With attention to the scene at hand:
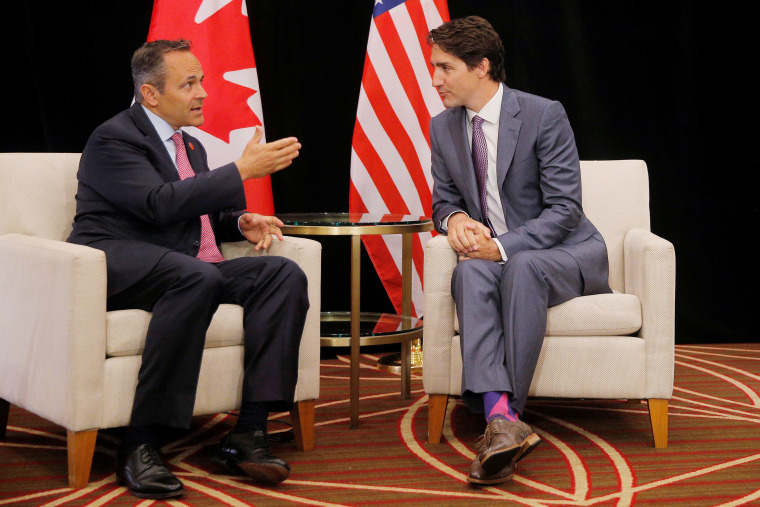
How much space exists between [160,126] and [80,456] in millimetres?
1010

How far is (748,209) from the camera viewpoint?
175 inches

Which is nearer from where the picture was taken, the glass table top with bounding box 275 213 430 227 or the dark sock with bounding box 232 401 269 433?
the dark sock with bounding box 232 401 269 433

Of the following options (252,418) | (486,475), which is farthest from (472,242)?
(252,418)

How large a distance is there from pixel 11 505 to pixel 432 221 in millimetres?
1637

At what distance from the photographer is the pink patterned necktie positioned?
278cm

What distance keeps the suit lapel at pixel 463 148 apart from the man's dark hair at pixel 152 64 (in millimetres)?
894

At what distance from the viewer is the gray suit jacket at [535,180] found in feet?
9.04

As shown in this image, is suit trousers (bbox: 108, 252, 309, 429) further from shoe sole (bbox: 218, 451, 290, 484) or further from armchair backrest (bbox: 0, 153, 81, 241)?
armchair backrest (bbox: 0, 153, 81, 241)

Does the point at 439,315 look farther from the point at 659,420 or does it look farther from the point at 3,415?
the point at 3,415

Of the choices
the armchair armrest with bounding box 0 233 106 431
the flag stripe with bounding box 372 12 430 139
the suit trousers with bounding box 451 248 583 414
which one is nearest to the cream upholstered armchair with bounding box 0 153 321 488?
the armchair armrest with bounding box 0 233 106 431

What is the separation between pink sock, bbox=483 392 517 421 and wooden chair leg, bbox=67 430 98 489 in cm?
104

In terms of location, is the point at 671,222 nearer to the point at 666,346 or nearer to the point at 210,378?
the point at 666,346

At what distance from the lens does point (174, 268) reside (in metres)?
2.42

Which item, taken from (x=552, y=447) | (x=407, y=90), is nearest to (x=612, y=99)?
(x=407, y=90)
